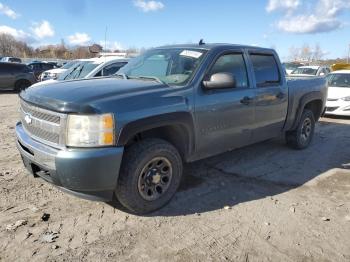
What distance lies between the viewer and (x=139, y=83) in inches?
167

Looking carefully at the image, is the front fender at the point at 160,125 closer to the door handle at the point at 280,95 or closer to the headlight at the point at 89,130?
the headlight at the point at 89,130

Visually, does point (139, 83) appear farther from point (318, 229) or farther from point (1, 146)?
point (1, 146)

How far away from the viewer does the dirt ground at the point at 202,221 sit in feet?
10.9

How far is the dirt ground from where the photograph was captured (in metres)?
3.31

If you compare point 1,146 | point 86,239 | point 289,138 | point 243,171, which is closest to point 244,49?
point 243,171

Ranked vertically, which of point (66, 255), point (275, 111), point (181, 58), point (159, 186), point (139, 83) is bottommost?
point (66, 255)

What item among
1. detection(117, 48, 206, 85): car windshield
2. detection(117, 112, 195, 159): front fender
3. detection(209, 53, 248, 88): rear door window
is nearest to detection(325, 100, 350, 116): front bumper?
detection(209, 53, 248, 88): rear door window

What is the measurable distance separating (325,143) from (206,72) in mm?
4345

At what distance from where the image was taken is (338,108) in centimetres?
1077

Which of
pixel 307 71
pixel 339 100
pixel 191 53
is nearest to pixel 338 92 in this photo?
pixel 339 100

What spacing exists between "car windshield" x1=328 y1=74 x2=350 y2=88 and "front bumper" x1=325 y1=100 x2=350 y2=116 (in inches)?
46.2

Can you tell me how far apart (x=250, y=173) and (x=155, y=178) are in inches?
79.0

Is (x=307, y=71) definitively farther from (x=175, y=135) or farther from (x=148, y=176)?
(x=148, y=176)

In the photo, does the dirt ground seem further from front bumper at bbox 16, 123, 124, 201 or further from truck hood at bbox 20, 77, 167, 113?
truck hood at bbox 20, 77, 167, 113
